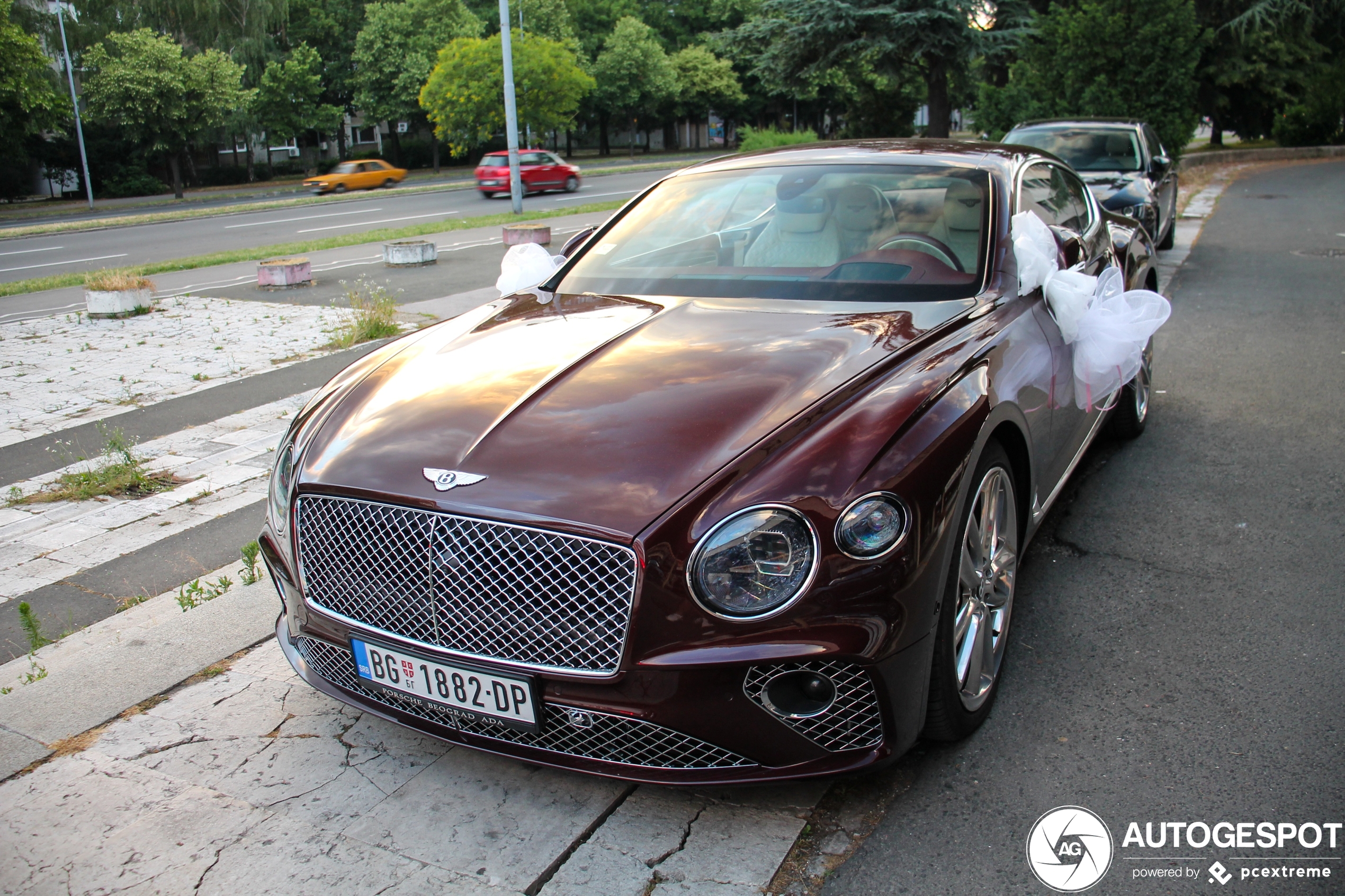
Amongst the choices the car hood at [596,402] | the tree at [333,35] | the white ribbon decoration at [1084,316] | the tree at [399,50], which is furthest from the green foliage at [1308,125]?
the tree at [333,35]

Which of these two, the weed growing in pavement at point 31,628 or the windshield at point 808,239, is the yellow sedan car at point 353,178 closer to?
the windshield at point 808,239

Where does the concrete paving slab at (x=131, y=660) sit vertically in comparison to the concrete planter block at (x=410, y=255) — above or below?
below

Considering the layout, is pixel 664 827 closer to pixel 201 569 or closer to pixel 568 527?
pixel 568 527

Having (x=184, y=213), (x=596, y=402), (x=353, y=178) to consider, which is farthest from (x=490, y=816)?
(x=353, y=178)

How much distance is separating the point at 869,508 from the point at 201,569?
10.5 feet

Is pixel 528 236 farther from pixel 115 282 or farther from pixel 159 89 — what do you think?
pixel 159 89

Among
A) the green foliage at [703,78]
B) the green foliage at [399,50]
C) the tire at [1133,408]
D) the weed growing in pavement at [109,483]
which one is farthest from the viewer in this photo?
the green foliage at [703,78]

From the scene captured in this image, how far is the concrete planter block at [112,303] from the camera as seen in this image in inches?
439

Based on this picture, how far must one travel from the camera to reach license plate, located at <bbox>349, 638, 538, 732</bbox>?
2379mm

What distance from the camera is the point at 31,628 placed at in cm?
357

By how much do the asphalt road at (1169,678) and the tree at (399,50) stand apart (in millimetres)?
52120

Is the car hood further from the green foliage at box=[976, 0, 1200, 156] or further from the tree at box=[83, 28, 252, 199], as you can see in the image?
the tree at box=[83, 28, 252, 199]

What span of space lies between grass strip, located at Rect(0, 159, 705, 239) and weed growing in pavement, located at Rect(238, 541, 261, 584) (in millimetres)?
20539

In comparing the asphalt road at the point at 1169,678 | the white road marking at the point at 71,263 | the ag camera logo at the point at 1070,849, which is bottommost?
the ag camera logo at the point at 1070,849
